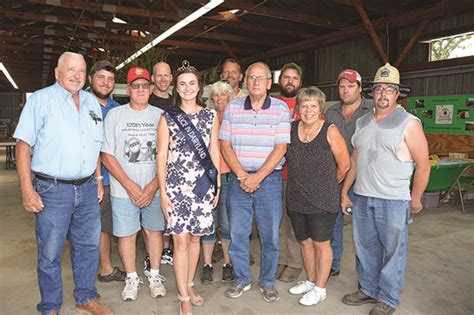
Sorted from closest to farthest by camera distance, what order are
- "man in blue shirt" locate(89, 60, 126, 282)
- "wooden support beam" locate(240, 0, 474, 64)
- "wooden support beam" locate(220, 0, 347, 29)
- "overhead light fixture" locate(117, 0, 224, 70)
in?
"man in blue shirt" locate(89, 60, 126, 282) < "overhead light fixture" locate(117, 0, 224, 70) < "wooden support beam" locate(240, 0, 474, 64) < "wooden support beam" locate(220, 0, 347, 29)

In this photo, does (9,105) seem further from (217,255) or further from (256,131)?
(256,131)

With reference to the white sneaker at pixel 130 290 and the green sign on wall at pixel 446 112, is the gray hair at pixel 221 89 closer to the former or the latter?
the white sneaker at pixel 130 290

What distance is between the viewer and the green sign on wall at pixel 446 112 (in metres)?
6.96

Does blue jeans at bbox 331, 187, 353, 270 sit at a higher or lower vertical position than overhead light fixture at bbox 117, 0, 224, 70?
lower

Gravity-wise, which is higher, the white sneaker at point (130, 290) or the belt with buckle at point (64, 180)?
the belt with buckle at point (64, 180)

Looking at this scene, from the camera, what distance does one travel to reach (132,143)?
105 inches

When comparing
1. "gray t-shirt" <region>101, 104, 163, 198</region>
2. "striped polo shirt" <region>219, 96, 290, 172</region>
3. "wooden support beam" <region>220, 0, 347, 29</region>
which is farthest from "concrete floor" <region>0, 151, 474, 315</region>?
"wooden support beam" <region>220, 0, 347, 29</region>

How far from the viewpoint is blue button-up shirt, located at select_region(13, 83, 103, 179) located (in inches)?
86.0

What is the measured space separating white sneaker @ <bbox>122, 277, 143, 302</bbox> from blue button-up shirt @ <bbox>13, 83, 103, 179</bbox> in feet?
3.09

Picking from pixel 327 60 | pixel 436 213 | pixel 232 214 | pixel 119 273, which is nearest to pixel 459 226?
pixel 436 213

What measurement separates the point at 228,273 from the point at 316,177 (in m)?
1.15

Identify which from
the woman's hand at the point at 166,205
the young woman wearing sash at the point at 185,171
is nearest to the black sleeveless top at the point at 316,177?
the young woman wearing sash at the point at 185,171

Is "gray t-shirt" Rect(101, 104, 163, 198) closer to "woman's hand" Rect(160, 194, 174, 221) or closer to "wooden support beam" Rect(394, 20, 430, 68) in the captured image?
"woman's hand" Rect(160, 194, 174, 221)

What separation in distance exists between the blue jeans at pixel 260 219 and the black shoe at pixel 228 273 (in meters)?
0.26
